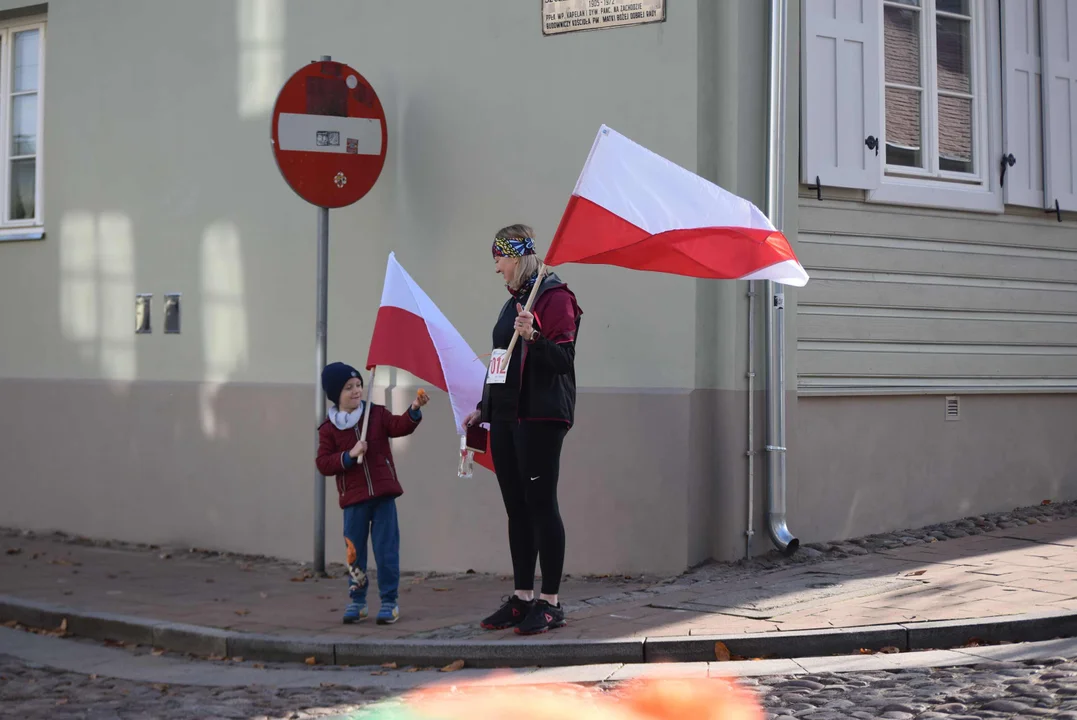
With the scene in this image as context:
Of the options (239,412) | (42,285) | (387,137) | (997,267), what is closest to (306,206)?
(387,137)

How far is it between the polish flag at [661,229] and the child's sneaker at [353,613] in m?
2.18

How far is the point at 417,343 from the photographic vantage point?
7.22 meters

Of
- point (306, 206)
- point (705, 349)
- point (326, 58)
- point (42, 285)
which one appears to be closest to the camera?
point (705, 349)

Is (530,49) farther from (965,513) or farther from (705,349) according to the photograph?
(965,513)

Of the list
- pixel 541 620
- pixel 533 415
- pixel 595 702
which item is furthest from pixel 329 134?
pixel 595 702

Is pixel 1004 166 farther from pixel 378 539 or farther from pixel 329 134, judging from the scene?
pixel 378 539

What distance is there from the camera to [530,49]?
841 cm

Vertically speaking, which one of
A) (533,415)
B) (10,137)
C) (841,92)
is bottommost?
(533,415)

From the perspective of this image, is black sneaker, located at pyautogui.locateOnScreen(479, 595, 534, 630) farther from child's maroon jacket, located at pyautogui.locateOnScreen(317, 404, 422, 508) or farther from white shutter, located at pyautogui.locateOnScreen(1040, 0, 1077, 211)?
white shutter, located at pyautogui.locateOnScreen(1040, 0, 1077, 211)

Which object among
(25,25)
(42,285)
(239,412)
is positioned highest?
(25,25)

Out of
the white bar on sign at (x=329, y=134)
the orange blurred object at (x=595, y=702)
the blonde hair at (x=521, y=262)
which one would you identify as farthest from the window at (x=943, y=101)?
the orange blurred object at (x=595, y=702)

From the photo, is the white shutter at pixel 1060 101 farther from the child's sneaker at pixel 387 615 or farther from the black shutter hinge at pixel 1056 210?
the child's sneaker at pixel 387 615

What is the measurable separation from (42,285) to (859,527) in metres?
6.96

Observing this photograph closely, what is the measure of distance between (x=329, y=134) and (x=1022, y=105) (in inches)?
202
